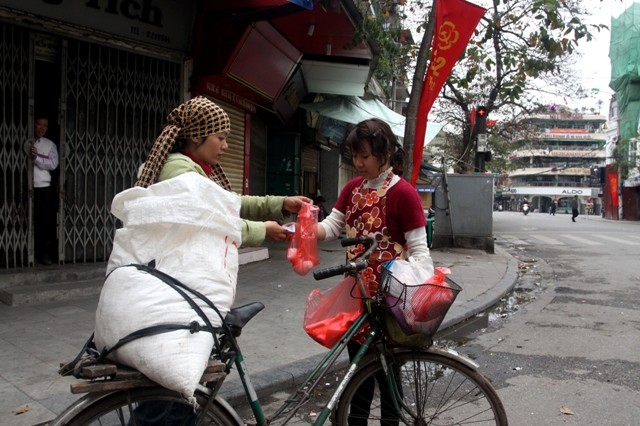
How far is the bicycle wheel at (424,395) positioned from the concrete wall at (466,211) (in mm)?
9707

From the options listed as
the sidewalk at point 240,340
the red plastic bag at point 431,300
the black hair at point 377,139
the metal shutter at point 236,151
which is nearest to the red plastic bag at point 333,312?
the red plastic bag at point 431,300

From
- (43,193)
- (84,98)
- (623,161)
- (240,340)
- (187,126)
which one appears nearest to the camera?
(187,126)

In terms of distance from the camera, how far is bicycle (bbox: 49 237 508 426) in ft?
6.47

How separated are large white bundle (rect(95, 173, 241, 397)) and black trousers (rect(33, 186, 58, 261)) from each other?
4.95m

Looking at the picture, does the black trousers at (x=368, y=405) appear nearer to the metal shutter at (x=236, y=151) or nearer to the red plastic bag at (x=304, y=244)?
the red plastic bag at (x=304, y=244)

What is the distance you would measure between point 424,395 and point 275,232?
1.06 meters

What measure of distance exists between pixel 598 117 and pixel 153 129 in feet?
320

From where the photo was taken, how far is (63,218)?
21.3ft

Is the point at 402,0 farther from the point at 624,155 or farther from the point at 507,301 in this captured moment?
the point at 624,155

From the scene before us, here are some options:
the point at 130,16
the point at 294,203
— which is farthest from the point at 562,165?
the point at 294,203

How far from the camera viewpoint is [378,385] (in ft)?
8.39

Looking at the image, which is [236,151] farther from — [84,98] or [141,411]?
[141,411]

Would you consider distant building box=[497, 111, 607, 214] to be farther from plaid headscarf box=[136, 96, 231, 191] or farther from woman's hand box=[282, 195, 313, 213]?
plaid headscarf box=[136, 96, 231, 191]

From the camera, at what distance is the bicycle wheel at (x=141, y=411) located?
175 cm
